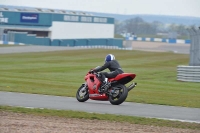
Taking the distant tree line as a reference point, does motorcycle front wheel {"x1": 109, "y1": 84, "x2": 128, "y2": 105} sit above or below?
above

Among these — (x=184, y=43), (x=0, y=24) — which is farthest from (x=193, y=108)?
(x=184, y=43)

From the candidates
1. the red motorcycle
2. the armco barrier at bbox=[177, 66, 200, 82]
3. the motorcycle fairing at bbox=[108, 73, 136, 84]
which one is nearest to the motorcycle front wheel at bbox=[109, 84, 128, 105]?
the red motorcycle

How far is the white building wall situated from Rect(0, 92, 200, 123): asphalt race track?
59780 millimetres

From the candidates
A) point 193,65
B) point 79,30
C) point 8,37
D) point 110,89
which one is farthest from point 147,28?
point 110,89

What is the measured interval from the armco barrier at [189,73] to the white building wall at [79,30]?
49978 millimetres

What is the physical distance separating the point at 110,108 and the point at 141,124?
11.0 ft

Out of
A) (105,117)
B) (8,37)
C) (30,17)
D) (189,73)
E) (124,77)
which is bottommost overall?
(8,37)

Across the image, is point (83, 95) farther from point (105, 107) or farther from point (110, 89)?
point (105, 107)

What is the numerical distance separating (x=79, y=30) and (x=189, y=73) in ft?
190

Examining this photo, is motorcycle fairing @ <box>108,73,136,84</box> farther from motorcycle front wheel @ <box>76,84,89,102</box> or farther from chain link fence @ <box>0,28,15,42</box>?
chain link fence @ <box>0,28,15,42</box>

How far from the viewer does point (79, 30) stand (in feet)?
277

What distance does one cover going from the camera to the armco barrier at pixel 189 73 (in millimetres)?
26812

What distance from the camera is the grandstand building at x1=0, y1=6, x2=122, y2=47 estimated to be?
71000mm

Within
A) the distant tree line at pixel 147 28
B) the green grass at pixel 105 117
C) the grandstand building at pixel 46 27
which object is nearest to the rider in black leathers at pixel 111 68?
the green grass at pixel 105 117
